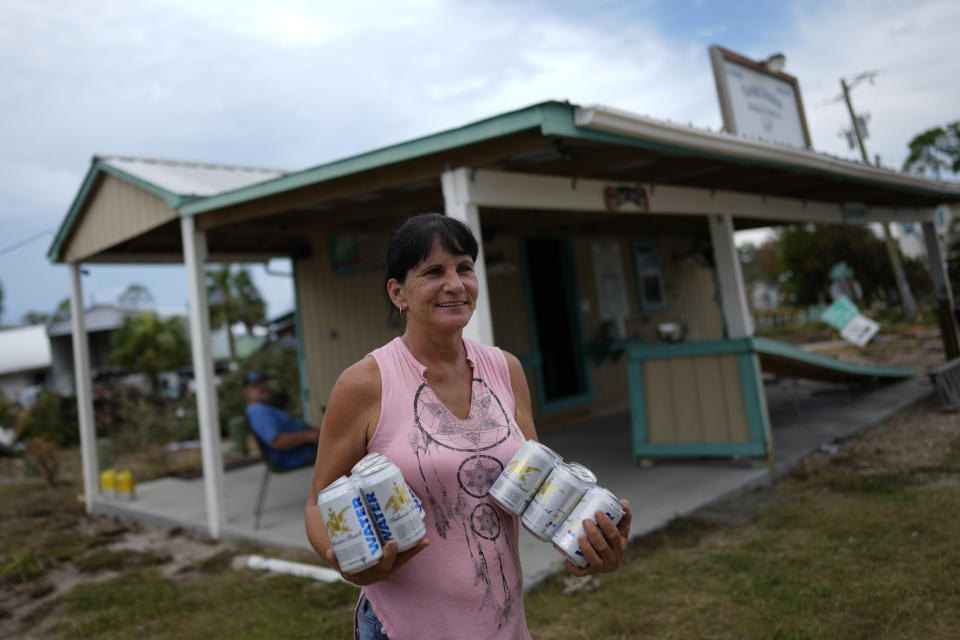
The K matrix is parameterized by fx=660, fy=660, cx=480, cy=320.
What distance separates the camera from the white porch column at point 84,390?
6.75 m

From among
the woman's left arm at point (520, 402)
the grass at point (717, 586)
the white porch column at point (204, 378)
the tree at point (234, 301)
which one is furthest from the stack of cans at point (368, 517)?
the tree at point (234, 301)

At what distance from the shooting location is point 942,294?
9258 mm

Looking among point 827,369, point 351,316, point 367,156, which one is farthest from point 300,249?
point 827,369

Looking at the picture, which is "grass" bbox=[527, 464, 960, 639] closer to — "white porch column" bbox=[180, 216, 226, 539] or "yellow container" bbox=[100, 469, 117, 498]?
"white porch column" bbox=[180, 216, 226, 539]

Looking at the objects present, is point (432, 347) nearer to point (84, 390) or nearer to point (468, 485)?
point (468, 485)

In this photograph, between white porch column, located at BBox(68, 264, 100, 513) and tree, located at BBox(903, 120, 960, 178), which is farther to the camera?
tree, located at BBox(903, 120, 960, 178)

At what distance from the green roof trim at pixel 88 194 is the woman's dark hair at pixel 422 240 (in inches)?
169

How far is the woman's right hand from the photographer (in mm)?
1230

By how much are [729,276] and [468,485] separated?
17.2ft

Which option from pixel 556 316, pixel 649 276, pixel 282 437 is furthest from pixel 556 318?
pixel 282 437

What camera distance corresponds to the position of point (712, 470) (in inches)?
209

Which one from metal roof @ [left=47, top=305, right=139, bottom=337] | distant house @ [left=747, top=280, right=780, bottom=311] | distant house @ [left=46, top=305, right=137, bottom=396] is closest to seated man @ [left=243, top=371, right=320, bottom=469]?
distant house @ [left=46, top=305, right=137, bottom=396]

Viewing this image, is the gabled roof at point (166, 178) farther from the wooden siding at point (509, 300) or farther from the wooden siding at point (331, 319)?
the wooden siding at point (509, 300)

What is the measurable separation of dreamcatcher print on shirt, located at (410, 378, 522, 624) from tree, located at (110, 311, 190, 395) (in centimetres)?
1896
